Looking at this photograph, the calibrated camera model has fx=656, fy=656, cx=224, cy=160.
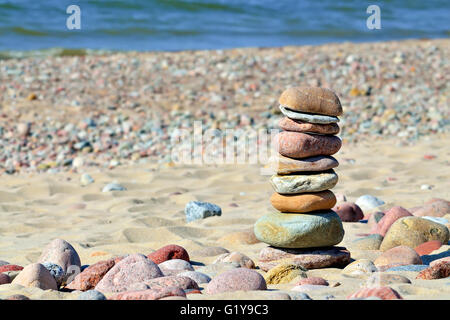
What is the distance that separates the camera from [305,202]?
3.57m

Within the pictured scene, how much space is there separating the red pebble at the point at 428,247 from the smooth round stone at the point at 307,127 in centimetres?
85

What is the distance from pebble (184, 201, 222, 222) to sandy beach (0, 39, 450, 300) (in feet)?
0.18

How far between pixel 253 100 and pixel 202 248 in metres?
5.31

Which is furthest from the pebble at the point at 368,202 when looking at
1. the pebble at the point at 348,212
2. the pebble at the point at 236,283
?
the pebble at the point at 236,283

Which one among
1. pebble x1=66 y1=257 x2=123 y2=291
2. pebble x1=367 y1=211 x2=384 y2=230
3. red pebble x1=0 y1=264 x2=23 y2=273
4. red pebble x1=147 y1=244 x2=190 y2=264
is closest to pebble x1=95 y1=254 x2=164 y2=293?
pebble x1=66 y1=257 x2=123 y2=291

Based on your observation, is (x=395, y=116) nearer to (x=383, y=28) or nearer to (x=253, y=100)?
(x=253, y=100)

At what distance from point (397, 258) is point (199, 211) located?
1787mm

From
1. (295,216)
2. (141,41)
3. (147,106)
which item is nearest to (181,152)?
(147,106)

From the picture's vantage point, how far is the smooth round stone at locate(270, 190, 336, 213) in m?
3.57

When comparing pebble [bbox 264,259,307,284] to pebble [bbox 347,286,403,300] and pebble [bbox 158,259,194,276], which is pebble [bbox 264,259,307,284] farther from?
pebble [bbox 347,286,403,300]

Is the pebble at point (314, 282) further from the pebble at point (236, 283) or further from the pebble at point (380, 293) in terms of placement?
the pebble at point (380, 293)

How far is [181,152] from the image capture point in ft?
23.8

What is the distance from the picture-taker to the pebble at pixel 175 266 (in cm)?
339

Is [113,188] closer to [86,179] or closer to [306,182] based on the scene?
[86,179]
